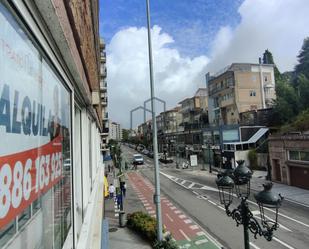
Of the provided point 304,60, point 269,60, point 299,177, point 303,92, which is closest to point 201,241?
point 299,177

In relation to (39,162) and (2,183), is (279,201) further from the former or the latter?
(2,183)

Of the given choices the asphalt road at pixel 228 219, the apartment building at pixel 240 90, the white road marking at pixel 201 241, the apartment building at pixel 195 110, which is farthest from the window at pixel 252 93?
the white road marking at pixel 201 241

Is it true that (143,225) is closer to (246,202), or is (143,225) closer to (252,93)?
(246,202)

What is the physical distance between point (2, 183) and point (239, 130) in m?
43.5

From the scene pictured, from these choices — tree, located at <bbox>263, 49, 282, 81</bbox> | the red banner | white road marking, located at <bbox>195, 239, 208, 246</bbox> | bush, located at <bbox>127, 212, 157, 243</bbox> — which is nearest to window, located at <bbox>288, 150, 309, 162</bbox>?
white road marking, located at <bbox>195, 239, 208, 246</bbox>

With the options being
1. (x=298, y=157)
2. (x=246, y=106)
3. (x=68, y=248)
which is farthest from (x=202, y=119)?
(x=68, y=248)

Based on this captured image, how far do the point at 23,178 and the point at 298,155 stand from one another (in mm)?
28571

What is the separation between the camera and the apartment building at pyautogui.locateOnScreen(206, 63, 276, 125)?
47.9 metres

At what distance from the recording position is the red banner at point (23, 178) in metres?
1.16

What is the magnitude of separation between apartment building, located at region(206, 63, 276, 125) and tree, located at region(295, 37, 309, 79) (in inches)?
207

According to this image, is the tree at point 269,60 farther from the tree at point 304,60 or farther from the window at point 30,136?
the window at point 30,136

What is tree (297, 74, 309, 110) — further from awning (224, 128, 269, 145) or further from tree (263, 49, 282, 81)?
tree (263, 49, 282, 81)

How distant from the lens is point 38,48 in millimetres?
1617

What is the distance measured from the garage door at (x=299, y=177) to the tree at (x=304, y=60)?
76.5 ft
